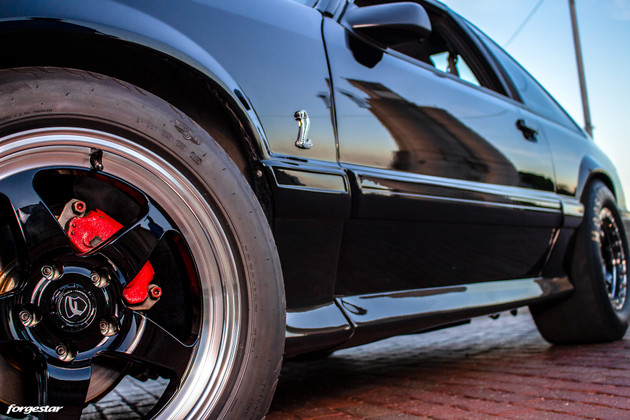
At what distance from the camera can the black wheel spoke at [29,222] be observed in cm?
111

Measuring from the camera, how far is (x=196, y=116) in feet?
5.08

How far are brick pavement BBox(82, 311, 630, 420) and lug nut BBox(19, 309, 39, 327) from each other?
3.20 feet

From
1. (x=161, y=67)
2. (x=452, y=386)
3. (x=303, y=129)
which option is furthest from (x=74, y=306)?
(x=452, y=386)

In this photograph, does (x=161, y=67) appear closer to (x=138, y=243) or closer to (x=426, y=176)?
(x=138, y=243)

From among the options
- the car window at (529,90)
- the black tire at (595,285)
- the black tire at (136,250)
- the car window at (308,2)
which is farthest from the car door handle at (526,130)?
the black tire at (136,250)

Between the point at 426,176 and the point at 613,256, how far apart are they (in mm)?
1894

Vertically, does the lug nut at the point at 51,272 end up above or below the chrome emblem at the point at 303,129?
below

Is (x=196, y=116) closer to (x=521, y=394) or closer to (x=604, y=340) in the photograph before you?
(x=521, y=394)

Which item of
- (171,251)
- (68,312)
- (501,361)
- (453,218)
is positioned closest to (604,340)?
(501,361)

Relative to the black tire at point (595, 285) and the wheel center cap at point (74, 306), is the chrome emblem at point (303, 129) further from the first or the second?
the black tire at point (595, 285)

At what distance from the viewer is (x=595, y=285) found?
305 centimetres

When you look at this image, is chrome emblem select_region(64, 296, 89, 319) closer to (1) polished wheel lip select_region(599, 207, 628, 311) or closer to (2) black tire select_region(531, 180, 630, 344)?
(2) black tire select_region(531, 180, 630, 344)

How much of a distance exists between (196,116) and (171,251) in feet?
1.31

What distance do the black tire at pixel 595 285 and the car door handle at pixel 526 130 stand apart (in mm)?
605
